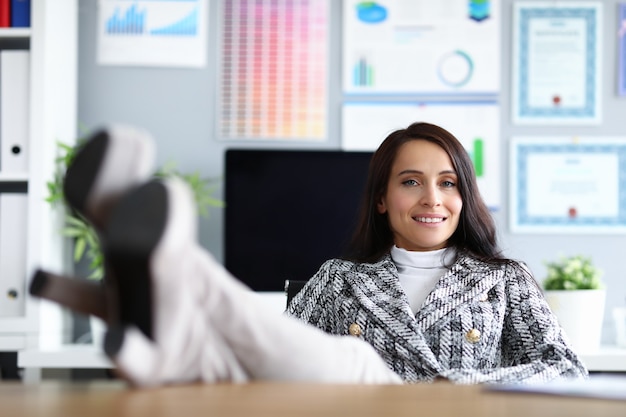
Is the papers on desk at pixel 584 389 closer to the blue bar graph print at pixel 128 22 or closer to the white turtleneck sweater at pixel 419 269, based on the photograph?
the white turtleneck sweater at pixel 419 269

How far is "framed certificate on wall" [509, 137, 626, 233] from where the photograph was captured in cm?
312

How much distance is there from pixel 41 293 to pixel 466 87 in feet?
7.94

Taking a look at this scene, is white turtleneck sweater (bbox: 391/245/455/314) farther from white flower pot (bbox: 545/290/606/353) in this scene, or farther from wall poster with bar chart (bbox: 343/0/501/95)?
wall poster with bar chart (bbox: 343/0/501/95)

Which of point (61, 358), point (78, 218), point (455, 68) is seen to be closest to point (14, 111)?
point (78, 218)

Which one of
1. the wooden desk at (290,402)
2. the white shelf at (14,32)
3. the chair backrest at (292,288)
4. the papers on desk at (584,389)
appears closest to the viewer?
the wooden desk at (290,402)

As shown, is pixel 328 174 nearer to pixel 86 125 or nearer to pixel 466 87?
pixel 466 87

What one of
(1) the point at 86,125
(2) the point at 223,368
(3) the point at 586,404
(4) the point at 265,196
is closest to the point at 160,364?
(2) the point at 223,368

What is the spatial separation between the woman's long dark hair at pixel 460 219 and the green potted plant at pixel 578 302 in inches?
33.6

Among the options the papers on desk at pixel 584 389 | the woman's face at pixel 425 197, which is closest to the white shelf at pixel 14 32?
the woman's face at pixel 425 197

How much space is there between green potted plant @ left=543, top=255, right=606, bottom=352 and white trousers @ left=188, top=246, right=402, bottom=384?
180 cm

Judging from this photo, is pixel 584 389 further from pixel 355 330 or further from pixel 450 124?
pixel 450 124

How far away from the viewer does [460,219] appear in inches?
75.7

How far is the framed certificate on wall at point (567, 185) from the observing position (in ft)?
10.2

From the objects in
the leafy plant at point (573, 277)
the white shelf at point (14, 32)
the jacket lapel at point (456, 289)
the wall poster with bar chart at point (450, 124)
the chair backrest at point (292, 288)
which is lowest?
the leafy plant at point (573, 277)
